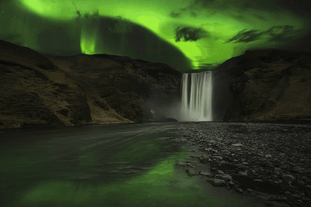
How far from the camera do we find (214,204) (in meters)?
2.62

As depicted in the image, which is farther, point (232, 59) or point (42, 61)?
point (232, 59)

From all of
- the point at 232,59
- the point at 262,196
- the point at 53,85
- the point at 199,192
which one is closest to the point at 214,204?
the point at 199,192

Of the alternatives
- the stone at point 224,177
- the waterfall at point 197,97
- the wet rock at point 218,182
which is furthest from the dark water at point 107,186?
the waterfall at point 197,97

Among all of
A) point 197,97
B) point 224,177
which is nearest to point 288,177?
point 224,177

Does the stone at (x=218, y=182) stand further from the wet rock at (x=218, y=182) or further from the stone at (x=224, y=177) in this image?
the stone at (x=224, y=177)

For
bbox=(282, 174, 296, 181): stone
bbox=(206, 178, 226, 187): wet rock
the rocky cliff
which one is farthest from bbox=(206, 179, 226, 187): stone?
the rocky cliff

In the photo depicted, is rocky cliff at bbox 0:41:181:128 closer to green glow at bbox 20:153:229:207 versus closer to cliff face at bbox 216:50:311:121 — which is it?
green glow at bbox 20:153:229:207

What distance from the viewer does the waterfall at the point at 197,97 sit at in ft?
214

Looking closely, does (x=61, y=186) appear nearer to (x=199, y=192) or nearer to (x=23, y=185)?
(x=23, y=185)

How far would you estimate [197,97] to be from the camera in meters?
68.1

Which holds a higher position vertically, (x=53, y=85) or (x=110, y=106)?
(x=53, y=85)

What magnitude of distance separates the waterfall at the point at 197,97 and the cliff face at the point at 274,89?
42.8 feet

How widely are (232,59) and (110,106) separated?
167ft

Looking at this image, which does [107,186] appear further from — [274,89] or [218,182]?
[274,89]
